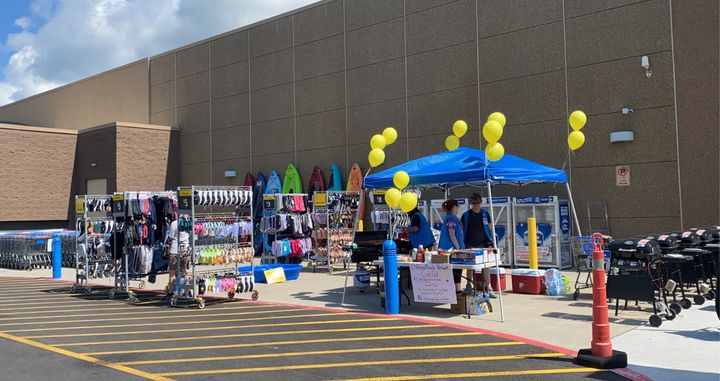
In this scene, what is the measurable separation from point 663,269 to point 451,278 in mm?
3543

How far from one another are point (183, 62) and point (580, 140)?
68.8 feet

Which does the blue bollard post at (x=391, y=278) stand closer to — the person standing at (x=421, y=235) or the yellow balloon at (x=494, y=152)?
the person standing at (x=421, y=235)

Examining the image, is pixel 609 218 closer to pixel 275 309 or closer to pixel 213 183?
pixel 275 309

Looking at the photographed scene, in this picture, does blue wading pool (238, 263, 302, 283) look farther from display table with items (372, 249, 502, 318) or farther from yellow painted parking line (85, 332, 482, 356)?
yellow painted parking line (85, 332, 482, 356)

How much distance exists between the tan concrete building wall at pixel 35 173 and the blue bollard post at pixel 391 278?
889 inches

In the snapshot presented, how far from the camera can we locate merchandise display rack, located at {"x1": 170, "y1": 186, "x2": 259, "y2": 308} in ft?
37.9

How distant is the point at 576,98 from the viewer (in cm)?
1612

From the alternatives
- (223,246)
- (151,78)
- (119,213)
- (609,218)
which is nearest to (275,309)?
(223,246)

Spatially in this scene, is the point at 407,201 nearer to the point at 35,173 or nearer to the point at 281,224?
the point at 281,224

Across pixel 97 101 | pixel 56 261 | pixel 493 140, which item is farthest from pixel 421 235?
pixel 97 101

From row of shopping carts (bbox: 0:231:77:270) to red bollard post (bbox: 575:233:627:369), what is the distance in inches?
751

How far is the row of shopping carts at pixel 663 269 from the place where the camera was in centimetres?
888

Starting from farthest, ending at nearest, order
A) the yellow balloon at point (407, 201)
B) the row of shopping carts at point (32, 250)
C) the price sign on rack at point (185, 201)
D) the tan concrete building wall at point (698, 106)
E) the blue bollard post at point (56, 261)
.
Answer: the row of shopping carts at point (32, 250) < the blue bollard post at point (56, 261) < the tan concrete building wall at point (698, 106) < the price sign on rack at point (185, 201) < the yellow balloon at point (407, 201)

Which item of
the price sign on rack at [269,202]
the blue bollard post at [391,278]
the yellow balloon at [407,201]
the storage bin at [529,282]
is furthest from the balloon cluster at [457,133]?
the price sign on rack at [269,202]
